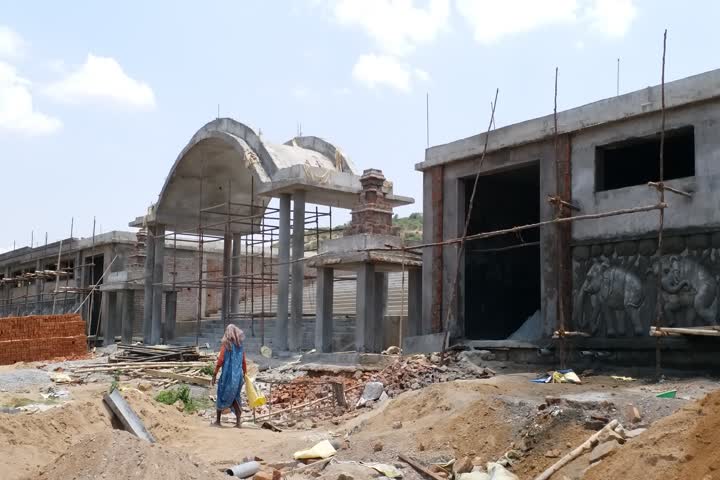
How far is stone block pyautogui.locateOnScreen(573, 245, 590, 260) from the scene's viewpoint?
14.0 metres

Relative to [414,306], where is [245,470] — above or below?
below

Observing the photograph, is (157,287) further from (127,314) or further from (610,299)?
(610,299)

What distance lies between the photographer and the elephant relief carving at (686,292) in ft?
39.9

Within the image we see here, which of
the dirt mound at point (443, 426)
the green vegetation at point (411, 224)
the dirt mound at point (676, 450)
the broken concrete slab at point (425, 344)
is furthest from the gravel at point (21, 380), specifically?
the green vegetation at point (411, 224)

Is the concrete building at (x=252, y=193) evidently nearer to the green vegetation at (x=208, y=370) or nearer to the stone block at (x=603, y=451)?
the green vegetation at (x=208, y=370)

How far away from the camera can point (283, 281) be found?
65.9 ft

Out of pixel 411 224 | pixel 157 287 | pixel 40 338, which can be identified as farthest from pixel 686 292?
pixel 411 224

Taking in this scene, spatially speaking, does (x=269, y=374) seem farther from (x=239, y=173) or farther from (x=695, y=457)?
(x=695, y=457)

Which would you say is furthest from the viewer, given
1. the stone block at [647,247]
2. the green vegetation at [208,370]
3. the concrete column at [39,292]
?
the concrete column at [39,292]

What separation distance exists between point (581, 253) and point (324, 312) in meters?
6.35

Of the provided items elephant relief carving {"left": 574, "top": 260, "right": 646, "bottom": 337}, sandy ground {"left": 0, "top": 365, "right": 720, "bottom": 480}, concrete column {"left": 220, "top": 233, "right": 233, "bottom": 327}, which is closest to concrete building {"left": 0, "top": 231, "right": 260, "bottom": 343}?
concrete column {"left": 220, "top": 233, "right": 233, "bottom": 327}

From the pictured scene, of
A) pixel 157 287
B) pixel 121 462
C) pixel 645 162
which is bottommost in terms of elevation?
pixel 121 462

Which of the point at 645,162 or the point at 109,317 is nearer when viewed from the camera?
the point at 645,162

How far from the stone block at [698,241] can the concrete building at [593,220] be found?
0.05 ft
